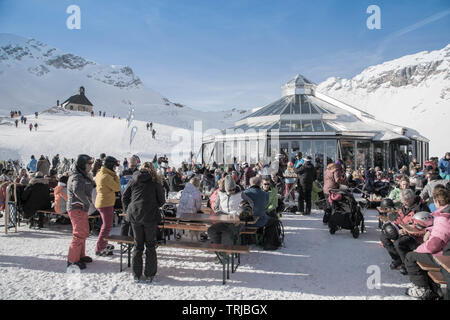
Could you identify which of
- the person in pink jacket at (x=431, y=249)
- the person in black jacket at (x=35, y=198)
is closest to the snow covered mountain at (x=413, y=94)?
the person in pink jacket at (x=431, y=249)

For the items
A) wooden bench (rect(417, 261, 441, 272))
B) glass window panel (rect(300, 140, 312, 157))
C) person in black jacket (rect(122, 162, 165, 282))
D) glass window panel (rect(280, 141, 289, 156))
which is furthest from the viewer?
glass window panel (rect(280, 141, 289, 156))

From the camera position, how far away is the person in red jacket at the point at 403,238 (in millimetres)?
4469

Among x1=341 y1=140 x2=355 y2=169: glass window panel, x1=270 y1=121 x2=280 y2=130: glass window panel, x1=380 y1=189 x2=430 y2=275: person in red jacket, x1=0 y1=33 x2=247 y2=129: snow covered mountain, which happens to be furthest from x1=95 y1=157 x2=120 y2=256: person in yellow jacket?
x1=0 y1=33 x2=247 y2=129: snow covered mountain

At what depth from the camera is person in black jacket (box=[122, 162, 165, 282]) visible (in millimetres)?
4211

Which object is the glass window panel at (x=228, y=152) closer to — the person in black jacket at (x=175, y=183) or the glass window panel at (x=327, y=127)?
the glass window panel at (x=327, y=127)

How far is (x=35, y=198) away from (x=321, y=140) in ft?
44.7

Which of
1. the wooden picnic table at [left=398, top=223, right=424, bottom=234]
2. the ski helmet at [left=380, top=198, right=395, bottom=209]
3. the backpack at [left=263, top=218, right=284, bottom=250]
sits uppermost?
the ski helmet at [left=380, top=198, right=395, bottom=209]

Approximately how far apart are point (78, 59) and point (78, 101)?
104 m

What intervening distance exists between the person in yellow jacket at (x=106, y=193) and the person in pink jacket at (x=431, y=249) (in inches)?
182

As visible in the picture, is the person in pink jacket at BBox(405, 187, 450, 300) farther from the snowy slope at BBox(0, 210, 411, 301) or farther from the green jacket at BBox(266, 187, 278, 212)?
the green jacket at BBox(266, 187, 278, 212)

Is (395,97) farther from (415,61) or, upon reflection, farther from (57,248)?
(57,248)

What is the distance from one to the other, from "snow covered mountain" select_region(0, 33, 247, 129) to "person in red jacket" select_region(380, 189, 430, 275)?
162ft
